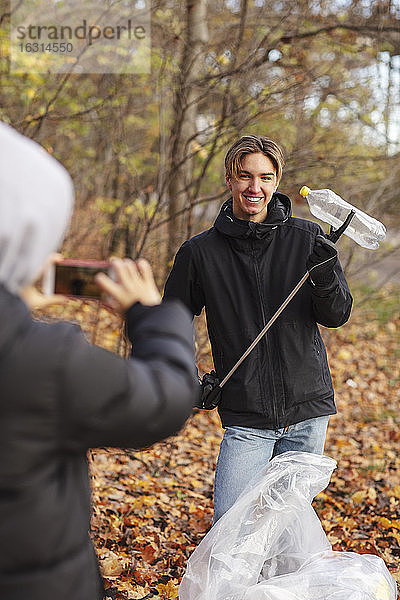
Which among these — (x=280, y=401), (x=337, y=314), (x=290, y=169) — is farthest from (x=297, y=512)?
(x=290, y=169)

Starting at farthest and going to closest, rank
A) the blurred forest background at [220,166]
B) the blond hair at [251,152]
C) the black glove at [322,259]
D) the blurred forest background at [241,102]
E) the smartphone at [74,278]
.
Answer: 1. the blurred forest background at [241,102]
2. the blurred forest background at [220,166]
3. the blond hair at [251,152]
4. the black glove at [322,259]
5. the smartphone at [74,278]

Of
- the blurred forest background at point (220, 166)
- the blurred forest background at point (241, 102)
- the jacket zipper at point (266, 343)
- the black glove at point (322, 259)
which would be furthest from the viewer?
the blurred forest background at point (241, 102)

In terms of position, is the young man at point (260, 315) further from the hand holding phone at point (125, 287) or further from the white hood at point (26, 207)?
the white hood at point (26, 207)

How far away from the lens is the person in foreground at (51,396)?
4.03 ft

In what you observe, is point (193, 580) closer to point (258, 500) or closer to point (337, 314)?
point (258, 500)

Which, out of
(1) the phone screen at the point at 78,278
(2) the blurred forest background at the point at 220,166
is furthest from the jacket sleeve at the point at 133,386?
(2) the blurred forest background at the point at 220,166

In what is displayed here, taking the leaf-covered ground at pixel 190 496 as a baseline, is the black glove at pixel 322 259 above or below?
above

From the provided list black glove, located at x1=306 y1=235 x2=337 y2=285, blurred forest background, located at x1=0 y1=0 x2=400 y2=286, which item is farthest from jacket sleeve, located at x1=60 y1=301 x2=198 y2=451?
blurred forest background, located at x1=0 y1=0 x2=400 y2=286

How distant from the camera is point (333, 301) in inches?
107

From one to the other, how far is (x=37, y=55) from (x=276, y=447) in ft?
17.0

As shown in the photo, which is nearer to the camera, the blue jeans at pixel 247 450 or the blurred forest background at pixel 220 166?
the blue jeans at pixel 247 450

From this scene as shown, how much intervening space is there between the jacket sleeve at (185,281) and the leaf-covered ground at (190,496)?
149 cm

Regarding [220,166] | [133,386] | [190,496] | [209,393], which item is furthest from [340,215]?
[220,166]

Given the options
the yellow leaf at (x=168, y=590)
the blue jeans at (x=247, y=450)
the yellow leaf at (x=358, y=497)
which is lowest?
the yellow leaf at (x=358, y=497)
